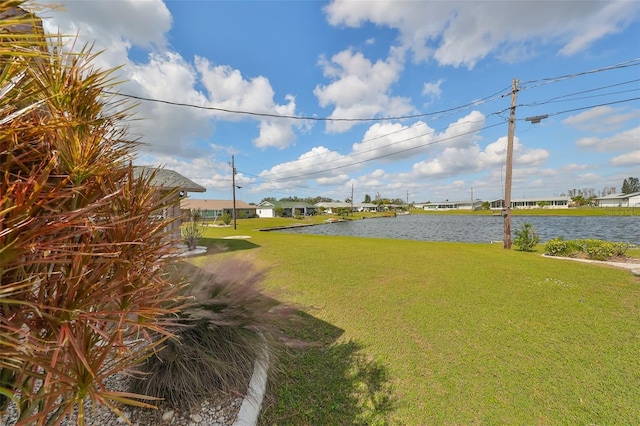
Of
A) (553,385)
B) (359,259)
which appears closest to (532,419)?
(553,385)

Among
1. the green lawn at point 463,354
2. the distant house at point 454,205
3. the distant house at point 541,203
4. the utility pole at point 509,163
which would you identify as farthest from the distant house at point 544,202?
the green lawn at point 463,354

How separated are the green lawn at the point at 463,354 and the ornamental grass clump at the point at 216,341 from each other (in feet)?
1.34

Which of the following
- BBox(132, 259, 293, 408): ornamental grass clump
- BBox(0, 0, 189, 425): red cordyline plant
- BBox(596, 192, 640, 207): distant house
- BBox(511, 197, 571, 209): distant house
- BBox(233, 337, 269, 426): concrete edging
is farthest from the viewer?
BBox(511, 197, 571, 209): distant house

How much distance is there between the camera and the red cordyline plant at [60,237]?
79cm

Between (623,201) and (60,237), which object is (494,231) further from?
(623,201)

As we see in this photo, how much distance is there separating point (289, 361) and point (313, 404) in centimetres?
75

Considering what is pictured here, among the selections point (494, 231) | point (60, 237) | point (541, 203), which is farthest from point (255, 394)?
point (541, 203)

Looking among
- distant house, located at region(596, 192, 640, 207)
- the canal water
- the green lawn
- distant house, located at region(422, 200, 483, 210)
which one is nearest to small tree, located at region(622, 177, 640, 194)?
distant house, located at region(596, 192, 640, 207)

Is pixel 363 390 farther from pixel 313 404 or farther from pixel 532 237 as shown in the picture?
pixel 532 237

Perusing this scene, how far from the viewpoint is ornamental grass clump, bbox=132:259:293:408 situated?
7.57 ft

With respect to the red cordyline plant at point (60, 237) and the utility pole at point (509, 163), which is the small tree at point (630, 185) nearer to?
the utility pole at point (509, 163)

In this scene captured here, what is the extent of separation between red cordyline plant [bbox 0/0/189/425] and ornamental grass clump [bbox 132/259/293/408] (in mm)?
1040

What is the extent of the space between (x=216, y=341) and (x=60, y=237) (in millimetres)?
2115

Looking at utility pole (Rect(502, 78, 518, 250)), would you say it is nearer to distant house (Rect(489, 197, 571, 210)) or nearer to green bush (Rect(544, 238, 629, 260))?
green bush (Rect(544, 238, 629, 260))
